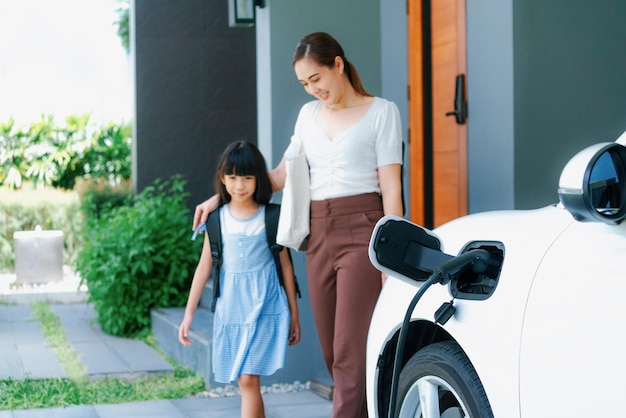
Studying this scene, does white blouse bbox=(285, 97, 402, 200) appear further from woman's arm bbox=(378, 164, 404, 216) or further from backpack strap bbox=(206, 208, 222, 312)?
backpack strap bbox=(206, 208, 222, 312)

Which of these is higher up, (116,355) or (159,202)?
(159,202)

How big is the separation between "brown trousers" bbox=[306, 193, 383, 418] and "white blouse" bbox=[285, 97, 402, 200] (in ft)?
0.18

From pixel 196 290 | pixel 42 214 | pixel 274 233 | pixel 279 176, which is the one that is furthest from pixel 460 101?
pixel 42 214

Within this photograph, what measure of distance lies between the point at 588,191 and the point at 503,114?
9.48 ft

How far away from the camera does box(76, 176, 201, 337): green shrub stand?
24.0 feet

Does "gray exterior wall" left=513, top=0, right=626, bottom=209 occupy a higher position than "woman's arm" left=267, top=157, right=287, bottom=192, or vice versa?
"gray exterior wall" left=513, top=0, right=626, bottom=209

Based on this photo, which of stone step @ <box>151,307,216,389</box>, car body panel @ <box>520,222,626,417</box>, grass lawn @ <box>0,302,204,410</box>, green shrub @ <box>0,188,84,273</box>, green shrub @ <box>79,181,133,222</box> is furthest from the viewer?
green shrub @ <box>0,188,84,273</box>

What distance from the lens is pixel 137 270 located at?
7.32 m

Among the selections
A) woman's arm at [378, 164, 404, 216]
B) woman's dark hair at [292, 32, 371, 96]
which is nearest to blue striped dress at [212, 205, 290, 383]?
woman's arm at [378, 164, 404, 216]

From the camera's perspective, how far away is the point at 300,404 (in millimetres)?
5117

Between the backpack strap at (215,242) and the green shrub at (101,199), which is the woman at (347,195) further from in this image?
the green shrub at (101,199)

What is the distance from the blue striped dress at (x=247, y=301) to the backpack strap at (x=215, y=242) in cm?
2

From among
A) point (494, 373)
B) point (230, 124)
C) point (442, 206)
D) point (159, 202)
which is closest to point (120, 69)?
point (230, 124)

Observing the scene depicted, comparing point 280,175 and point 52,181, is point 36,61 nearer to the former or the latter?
point 52,181
